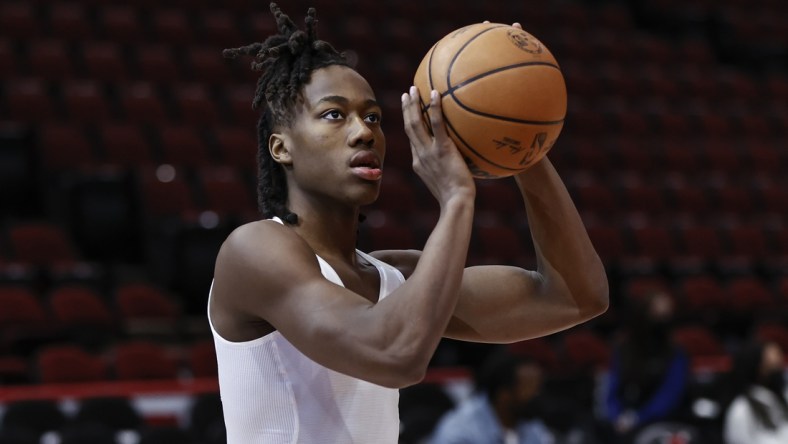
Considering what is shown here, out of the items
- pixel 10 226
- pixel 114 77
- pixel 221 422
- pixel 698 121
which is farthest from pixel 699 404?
pixel 698 121

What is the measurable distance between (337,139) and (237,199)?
6.60 m

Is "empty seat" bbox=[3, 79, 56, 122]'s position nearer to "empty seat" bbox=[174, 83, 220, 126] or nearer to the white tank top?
"empty seat" bbox=[174, 83, 220, 126]

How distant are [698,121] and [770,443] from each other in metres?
7.14

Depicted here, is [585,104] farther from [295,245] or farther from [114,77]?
[295,245]

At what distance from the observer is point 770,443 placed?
6.16m

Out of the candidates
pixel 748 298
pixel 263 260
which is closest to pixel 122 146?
pixel 748 298

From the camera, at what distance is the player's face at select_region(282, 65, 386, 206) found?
7.27ft

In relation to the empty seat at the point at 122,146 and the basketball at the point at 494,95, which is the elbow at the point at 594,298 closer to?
the basketball at the point at 494,95

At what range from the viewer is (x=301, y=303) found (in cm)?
204

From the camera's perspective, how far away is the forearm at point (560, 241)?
2.54 metres

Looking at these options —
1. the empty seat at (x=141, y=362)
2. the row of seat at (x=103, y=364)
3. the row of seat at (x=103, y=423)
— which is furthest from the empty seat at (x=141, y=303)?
the row of seat at (x=103, y=423)

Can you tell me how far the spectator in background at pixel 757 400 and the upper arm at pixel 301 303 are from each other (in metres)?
4.67

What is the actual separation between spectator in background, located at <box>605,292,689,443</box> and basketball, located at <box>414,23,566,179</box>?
14.6 ft

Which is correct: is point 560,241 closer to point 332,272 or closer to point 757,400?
point 332,272
